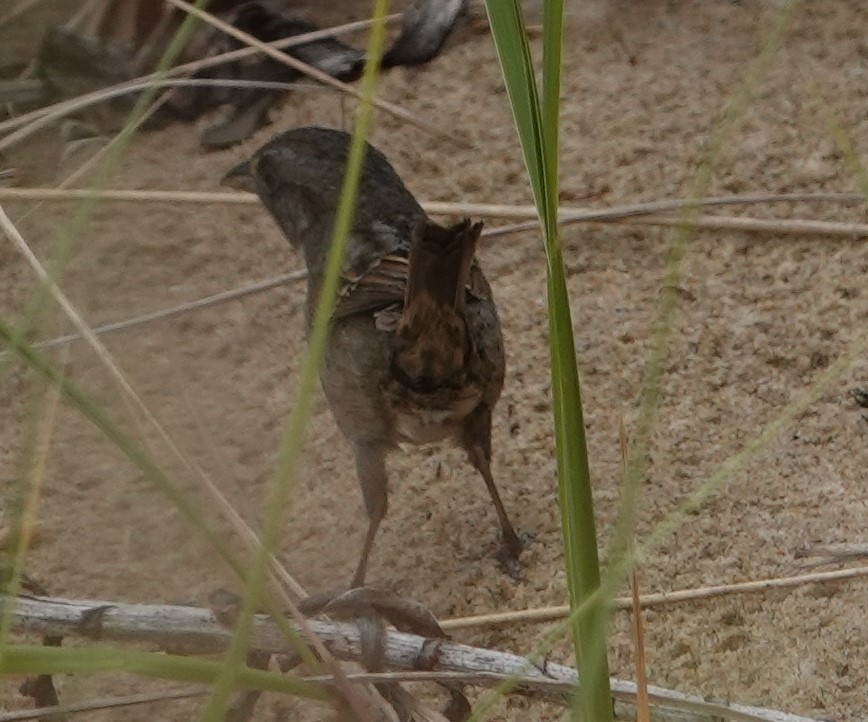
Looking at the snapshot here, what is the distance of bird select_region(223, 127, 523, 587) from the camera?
2529 mm

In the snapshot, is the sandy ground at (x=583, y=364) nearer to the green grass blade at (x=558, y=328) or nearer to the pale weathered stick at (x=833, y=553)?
the pale weathered stick at (x=833, y=553)

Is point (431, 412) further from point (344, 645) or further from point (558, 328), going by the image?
point (558, 328)

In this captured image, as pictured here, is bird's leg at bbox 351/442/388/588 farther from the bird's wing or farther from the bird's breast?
the bird's wing

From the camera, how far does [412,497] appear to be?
3018 millimetres

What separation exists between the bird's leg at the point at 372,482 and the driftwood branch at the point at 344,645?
973 mm

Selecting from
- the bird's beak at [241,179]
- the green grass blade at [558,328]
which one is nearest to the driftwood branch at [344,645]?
the green grass blade at [558,328]

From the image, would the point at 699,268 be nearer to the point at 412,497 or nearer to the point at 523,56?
the point at 412,497

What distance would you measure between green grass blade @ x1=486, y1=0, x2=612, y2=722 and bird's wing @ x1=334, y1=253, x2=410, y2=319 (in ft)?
4.47

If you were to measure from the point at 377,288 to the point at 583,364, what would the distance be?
655 millimetres

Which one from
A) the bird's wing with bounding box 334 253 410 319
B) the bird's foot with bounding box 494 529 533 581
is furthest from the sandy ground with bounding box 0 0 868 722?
the bird's wing with bounding box 334 253 410 319

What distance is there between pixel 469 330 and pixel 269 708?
77 cm

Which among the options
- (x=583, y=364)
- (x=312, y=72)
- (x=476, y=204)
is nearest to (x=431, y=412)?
(x=583, y=364)

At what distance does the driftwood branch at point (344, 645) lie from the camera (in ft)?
5.30

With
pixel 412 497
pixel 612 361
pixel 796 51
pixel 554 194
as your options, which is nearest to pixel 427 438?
pixel 412 497
